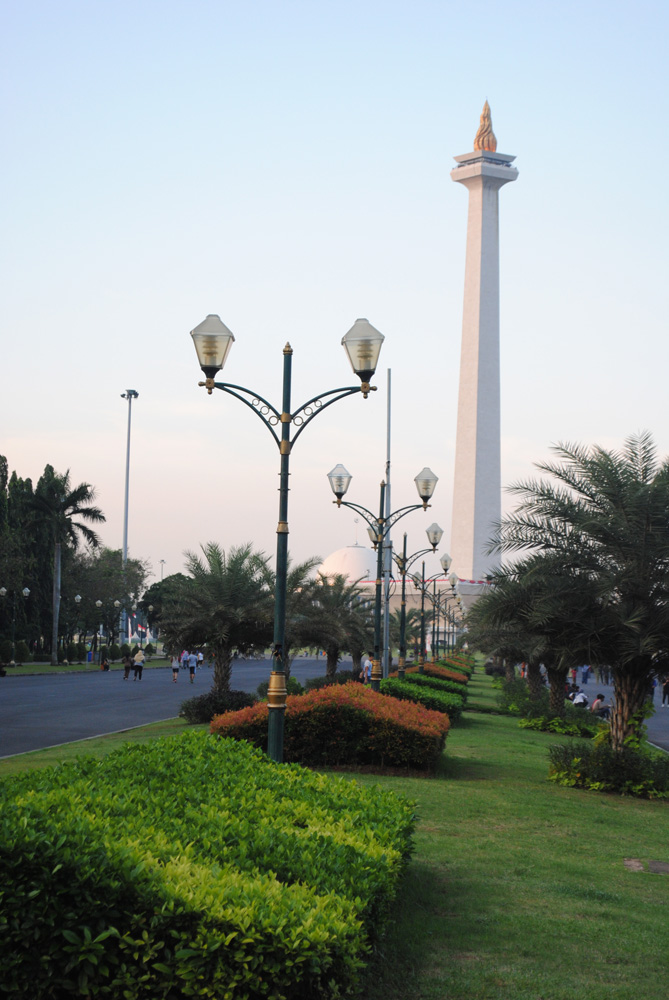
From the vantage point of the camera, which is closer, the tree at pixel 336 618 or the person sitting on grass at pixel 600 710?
the tree at pixel 336 618

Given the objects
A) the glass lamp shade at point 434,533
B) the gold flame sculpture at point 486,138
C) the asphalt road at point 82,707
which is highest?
the gold flame sculpture at point 486,138

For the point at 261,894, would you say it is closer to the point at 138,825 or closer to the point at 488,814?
the point at 138,825

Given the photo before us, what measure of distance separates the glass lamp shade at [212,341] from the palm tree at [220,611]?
1174 cm

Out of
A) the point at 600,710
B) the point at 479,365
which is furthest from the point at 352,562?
the point at 600,710

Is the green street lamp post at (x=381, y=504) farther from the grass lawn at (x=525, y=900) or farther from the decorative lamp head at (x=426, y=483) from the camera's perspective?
the grass lawn at (x=525, y=900)

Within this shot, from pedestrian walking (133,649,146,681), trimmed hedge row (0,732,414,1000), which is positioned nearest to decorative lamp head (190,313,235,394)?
trimmed hedge row (0,732,414,1000)

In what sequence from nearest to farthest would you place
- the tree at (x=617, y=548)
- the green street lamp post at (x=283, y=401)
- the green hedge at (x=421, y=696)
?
the green street lamp post at (x=283, y=401) < the tree at (x=617, y=548) < the green hedge at (x=421, y=696)

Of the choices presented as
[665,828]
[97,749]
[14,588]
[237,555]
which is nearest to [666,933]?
[665,828]

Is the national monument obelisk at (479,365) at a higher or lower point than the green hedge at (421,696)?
higher

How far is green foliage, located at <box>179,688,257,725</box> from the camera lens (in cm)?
2209

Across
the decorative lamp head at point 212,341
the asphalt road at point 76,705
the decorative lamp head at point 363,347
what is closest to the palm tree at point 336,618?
the asphalt road at point 76,705

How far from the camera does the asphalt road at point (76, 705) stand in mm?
20328

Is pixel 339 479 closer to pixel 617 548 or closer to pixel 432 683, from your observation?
pixel 617 548

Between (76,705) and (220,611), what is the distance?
27.7 feet
